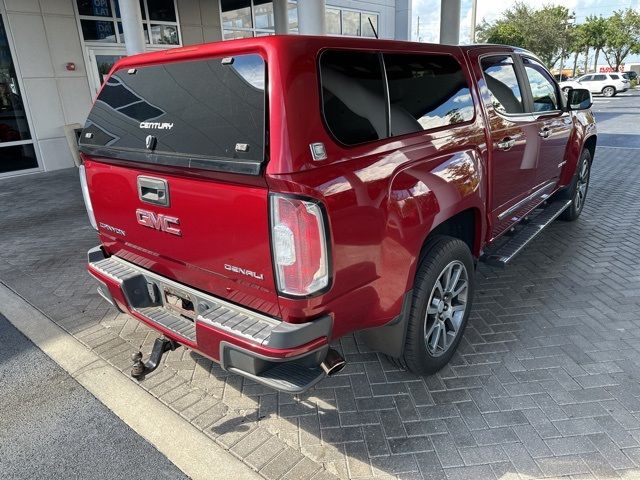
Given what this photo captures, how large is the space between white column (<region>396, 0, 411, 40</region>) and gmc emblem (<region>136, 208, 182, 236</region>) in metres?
21.5

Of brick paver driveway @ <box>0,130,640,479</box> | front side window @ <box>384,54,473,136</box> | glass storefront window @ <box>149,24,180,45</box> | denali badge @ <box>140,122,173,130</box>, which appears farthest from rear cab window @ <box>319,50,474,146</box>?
glass storefront window @ <box>149,24,180,45</box>

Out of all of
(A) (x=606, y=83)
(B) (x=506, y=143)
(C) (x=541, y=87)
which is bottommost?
(A) (x=606, y=83)

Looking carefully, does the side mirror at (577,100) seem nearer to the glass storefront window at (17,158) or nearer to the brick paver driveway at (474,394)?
the brick paver driveway at (474,394)

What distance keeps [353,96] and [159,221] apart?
4.01 ft

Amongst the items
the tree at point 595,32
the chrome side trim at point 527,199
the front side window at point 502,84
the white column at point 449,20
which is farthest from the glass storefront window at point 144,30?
the tree at point 595,32

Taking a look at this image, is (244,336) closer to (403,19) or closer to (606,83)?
(403,19)

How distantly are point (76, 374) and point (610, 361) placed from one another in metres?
3.66

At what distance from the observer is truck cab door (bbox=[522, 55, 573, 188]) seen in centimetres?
431

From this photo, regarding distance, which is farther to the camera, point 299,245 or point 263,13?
point 263,13

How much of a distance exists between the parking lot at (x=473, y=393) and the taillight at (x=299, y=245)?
1.02 m

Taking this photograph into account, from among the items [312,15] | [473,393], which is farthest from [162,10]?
[473,393]

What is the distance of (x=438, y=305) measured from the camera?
297 centimetres

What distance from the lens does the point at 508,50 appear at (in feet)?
13.1

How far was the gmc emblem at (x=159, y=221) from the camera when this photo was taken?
248 centimetres
